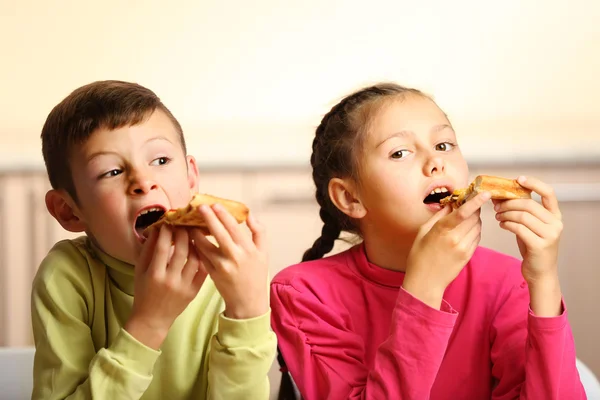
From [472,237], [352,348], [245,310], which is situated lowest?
[352,348]

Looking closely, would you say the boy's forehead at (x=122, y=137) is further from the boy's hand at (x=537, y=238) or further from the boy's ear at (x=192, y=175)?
the boy's hand at (x=537, y=238)

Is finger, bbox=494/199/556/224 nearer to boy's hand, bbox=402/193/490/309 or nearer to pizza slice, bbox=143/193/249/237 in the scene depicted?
boy's hand, bbox=402/193/490/309

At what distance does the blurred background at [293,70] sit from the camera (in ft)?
5.87

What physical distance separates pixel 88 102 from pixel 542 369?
71 centimetres

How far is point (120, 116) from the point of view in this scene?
1.05 metres

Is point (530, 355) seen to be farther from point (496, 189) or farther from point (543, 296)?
point (496, 189)

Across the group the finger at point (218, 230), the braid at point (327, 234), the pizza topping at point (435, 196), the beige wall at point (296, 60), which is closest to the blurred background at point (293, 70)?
the beige wall at point (296, 60)

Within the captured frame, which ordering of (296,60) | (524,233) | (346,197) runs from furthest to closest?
(296,60), (346,197), (524,233)

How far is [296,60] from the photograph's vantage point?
181cm

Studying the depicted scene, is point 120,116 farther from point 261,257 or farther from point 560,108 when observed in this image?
point 560,108

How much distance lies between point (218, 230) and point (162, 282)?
0.11m

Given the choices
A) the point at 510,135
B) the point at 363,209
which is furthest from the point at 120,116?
the point at 510,135

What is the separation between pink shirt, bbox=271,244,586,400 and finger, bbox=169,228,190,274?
10.1 inches

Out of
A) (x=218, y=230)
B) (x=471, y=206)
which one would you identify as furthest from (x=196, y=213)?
(x=471, y=206)
